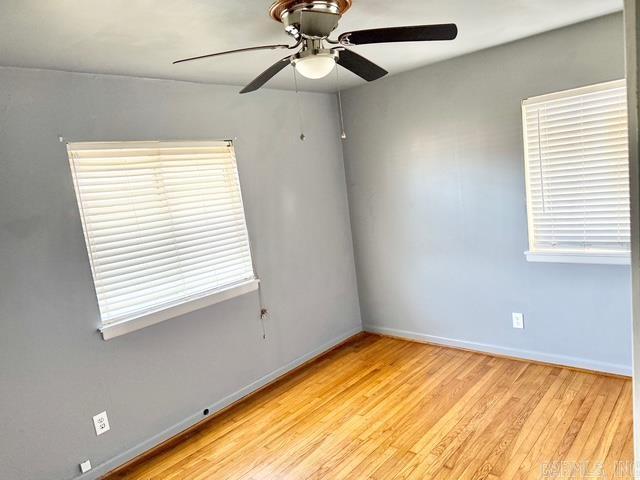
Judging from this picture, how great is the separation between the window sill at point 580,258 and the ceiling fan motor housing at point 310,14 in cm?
222

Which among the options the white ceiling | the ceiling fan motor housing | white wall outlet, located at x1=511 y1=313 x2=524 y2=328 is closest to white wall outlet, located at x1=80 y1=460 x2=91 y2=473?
the white ceiling

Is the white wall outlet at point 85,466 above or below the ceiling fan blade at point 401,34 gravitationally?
below

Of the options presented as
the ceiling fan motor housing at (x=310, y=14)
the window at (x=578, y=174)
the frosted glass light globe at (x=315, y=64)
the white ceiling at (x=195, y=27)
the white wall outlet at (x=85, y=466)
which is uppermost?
the white ceiling at (x=195, y=27)

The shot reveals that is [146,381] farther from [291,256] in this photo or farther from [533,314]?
[533,314]

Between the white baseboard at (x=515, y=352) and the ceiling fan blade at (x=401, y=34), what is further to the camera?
the white baseboard at (x=515, y=352)

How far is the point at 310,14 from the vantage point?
1.51m

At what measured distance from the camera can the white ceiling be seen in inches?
66.2

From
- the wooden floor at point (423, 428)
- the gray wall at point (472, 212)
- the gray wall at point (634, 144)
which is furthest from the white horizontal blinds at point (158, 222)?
the gray wall at point (634, 144)

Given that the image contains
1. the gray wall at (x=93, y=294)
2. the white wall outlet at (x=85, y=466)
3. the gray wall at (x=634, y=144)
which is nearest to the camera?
the gray wall at (x=634, y=144)

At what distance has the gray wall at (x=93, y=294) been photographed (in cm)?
217

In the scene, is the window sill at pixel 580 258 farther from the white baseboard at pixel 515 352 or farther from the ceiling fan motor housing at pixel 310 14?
the ceiling fan motor housing at pixel 310 14

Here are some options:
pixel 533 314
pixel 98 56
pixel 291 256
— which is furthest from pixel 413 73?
pixel 98 56

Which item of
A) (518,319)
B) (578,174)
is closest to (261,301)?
(518,319)

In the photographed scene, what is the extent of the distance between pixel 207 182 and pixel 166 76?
71cm
